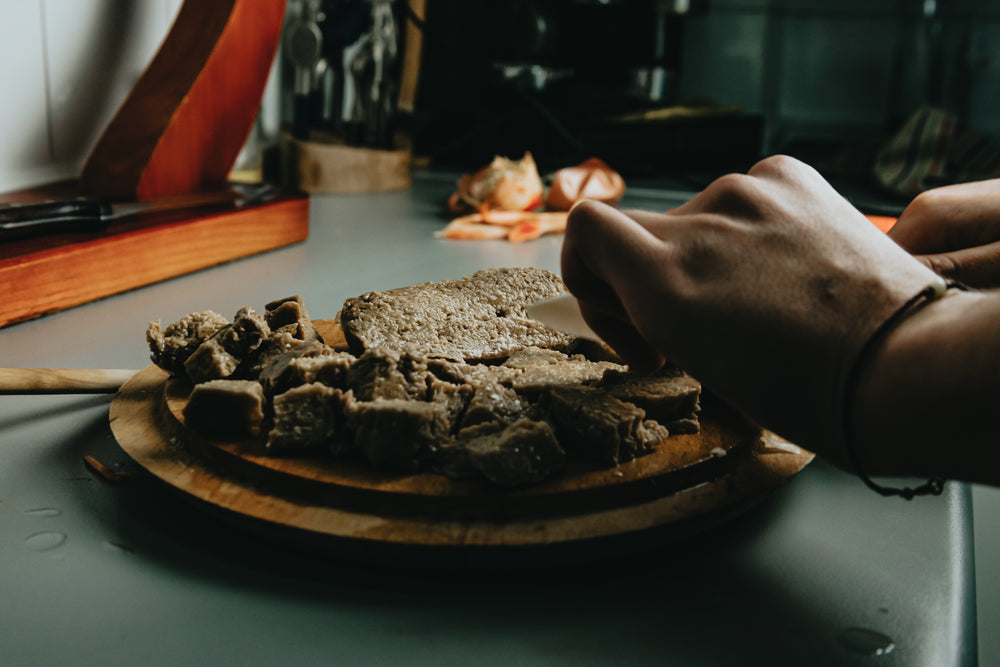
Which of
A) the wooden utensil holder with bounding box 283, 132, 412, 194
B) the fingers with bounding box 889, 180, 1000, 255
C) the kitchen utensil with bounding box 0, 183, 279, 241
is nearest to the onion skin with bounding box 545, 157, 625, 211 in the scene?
the wooden utensil holder with bounding box 283, 132, 412, 194

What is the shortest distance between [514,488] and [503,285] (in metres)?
0.38

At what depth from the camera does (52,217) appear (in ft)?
3.65

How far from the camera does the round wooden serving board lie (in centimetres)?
54

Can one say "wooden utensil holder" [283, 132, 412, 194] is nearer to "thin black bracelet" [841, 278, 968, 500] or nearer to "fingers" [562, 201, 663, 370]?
"fingers" [562, 201, 663, 370]

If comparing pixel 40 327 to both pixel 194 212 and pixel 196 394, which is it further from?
pixel 196 394

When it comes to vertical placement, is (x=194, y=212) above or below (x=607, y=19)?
below

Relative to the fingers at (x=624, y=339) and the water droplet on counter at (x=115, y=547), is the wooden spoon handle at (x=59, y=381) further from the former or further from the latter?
the fingers at (x=624, y=339)

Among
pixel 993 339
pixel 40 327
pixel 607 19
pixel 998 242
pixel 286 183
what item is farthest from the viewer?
pixel 607 19

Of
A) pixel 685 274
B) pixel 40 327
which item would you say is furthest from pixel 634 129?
pixel 685 274

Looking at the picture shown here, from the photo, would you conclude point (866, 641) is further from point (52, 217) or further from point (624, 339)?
point (52, 217)

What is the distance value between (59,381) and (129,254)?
0.50 metres

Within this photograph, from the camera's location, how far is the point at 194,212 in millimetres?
1368

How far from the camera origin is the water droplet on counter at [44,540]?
0.55 m

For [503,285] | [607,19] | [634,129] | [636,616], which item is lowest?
[636,616]
